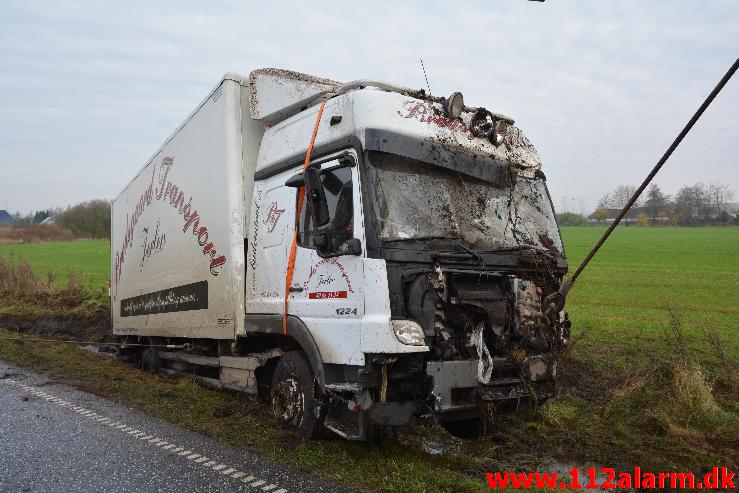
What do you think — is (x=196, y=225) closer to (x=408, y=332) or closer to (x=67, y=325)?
(x=408, y=332)

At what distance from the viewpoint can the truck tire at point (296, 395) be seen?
4.95 metres

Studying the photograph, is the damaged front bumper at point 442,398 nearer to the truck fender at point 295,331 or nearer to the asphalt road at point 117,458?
the truck fender at point 295,331

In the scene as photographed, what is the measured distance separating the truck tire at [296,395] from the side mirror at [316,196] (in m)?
1.35

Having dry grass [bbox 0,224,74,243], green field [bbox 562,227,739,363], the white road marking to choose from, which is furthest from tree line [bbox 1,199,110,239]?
the white road marking

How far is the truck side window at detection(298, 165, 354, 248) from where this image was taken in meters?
4.57

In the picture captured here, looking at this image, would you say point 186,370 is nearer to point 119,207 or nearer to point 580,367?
point 119,207

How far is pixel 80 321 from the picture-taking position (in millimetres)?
14531

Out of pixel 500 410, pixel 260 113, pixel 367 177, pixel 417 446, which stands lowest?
pixel 417 446

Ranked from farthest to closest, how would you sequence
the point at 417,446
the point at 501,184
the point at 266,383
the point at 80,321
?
1. the point at 80,321
2. the point at 266,383
3. the point at 501,184
4. the point at 417,446

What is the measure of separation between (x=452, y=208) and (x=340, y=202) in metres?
0.93

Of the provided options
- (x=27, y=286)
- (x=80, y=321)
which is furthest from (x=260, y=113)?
(x=27, y=286)

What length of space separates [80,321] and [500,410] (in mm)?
12870

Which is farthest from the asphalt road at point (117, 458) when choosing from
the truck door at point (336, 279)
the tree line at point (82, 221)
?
the tree line at point (82, 221)

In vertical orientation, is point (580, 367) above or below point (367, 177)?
below
